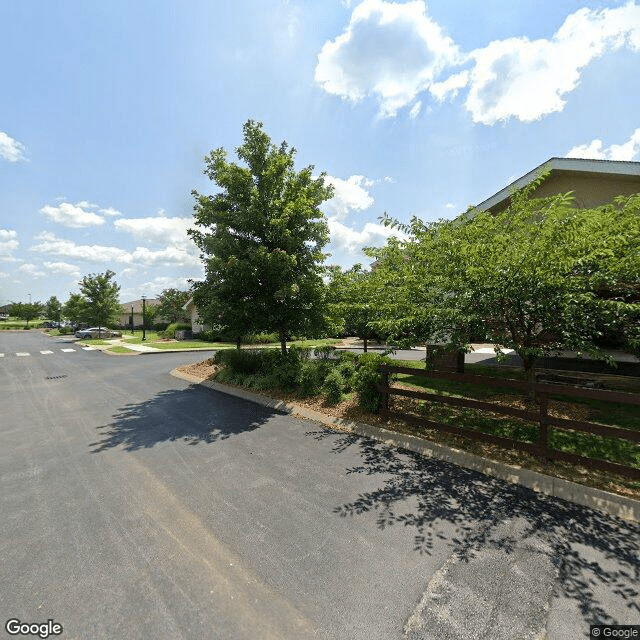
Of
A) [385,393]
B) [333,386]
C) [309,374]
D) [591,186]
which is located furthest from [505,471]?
[591,186]

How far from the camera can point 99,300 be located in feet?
124

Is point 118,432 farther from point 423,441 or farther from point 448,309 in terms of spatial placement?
point 448,309

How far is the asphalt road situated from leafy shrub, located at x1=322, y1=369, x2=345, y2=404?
244 cm

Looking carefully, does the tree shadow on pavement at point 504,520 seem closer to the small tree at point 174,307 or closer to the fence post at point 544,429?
the fence post at point 544,429

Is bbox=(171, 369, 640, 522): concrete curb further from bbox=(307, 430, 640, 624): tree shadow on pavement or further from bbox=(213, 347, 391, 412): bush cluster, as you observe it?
bbox=(213, 347, 391, 412): bush cluster

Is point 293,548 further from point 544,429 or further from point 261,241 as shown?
point 261,241

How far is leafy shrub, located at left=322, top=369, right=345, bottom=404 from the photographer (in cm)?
905

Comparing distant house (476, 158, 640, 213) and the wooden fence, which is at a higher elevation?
distant house (476, 158, 640, 213)

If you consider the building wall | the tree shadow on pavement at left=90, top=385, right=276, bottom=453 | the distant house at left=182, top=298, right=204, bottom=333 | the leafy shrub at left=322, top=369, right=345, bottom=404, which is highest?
the building wall

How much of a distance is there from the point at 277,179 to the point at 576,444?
36.1 ft

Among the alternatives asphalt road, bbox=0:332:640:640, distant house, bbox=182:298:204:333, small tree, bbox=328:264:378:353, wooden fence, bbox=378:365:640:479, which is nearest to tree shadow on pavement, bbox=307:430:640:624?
asphalt road, bbox=0:332:640:640

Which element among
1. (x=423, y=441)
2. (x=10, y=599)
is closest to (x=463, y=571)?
(x=423, y=441)

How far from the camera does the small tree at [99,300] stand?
37.7 meters

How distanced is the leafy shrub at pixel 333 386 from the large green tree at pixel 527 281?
2.96 meters
